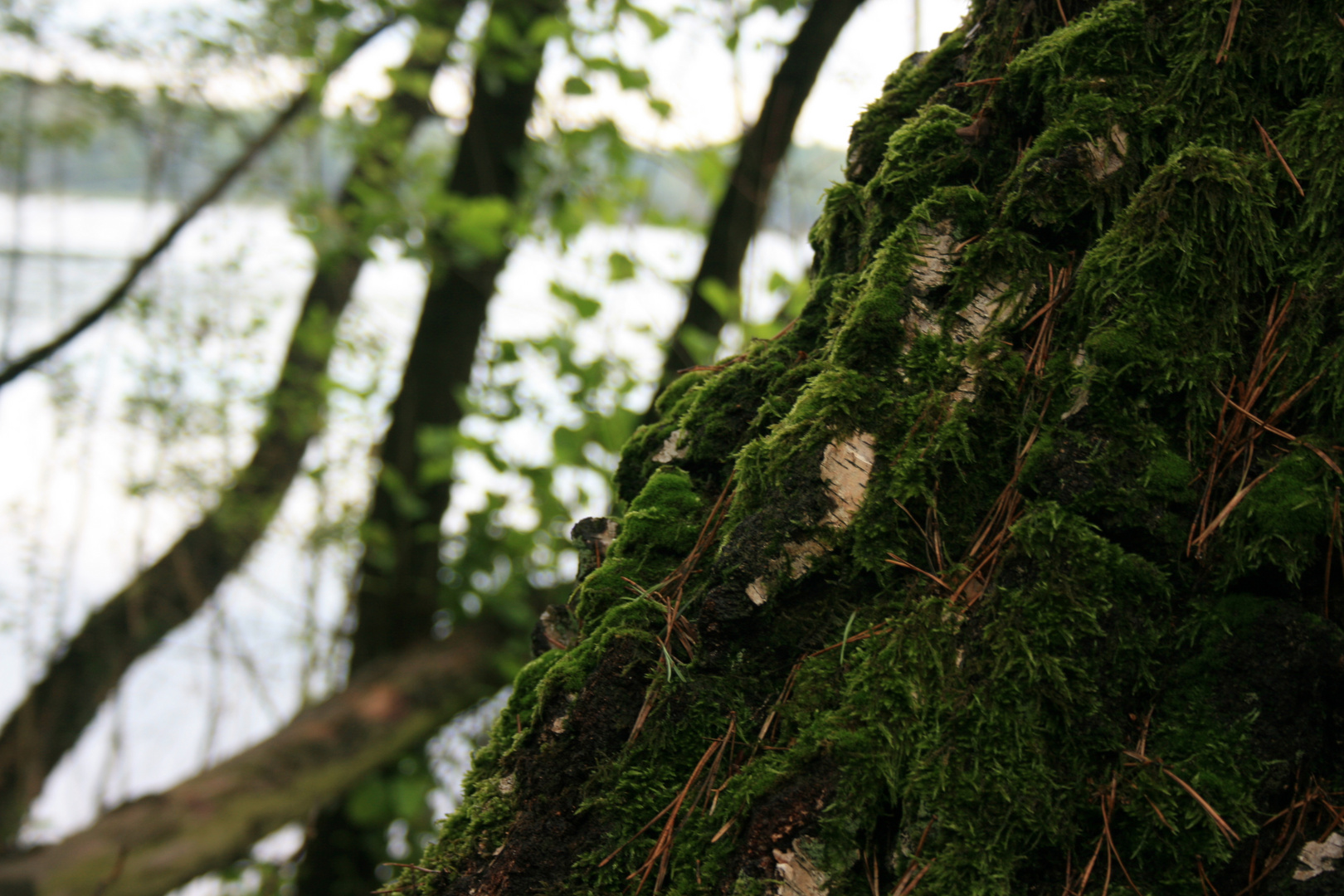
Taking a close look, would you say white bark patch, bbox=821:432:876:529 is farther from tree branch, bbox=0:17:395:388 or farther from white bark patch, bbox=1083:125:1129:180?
tree branch, bbox=0:17:395:388

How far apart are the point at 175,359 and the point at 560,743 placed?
6.17m

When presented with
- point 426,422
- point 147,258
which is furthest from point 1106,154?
point 147,258

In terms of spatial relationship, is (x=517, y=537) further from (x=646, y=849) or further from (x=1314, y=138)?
(x=1314, y=138)

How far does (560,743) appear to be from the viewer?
121 centimetres

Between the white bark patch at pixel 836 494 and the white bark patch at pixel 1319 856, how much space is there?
652 millimetres

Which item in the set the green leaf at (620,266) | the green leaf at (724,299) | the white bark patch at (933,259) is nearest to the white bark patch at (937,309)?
the white bark patch at (933,259)

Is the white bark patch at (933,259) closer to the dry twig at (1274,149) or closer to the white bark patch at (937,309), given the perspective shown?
the white bark patch at (937,309)

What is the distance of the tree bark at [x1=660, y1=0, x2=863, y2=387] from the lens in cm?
412

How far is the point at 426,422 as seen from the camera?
16.8 ft

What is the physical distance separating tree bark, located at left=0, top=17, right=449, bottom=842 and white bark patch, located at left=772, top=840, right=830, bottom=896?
5694 millimetres

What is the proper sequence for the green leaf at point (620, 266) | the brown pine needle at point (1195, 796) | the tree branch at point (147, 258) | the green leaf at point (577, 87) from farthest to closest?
the tree branch at point (147, 258), the green leaf at point (620, 266), the green leaf at point (577, 87), the brown pine needle at point (1195, 796)

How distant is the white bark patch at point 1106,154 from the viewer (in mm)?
1238

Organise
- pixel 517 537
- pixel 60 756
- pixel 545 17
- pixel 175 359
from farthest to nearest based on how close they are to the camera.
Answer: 1. pixel 60 756
2. pixel 175 359
3. pixel 517 537
4. pixel 545 17

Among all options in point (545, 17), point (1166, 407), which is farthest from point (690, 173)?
point (1166, 407)
